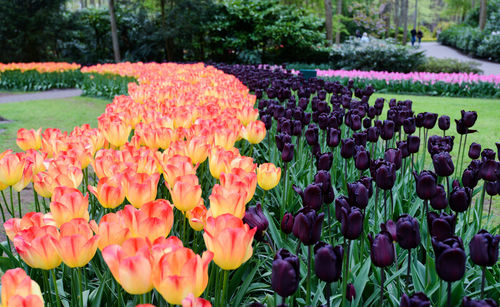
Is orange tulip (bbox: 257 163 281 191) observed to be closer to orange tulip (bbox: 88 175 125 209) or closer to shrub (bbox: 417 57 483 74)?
orange tulip (bbox: 88 175 125 209)

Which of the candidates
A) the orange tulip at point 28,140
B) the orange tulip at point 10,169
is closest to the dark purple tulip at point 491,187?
the orange tulip at point 10,169

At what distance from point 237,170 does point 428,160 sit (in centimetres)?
431

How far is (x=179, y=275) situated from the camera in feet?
2.84

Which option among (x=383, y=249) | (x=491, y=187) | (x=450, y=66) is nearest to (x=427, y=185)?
(x=383, y=249)

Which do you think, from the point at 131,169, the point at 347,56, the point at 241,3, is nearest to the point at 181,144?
the point at 131,169

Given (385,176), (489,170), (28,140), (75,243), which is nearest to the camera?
(75,243)

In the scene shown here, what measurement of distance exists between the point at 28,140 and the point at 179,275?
1730 millimetres

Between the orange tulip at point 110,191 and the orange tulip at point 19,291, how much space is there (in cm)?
57

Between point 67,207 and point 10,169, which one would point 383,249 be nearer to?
point 67,207

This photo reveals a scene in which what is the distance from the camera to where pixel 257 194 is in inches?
101

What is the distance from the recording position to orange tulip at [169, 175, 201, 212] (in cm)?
132

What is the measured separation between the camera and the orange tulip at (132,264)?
2.87 feet

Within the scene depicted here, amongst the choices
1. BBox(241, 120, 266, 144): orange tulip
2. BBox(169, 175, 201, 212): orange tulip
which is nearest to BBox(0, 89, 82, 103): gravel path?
BBox(241, 120, 266, 144): orange tulip

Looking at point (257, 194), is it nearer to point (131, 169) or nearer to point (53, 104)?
point (131, 169)
